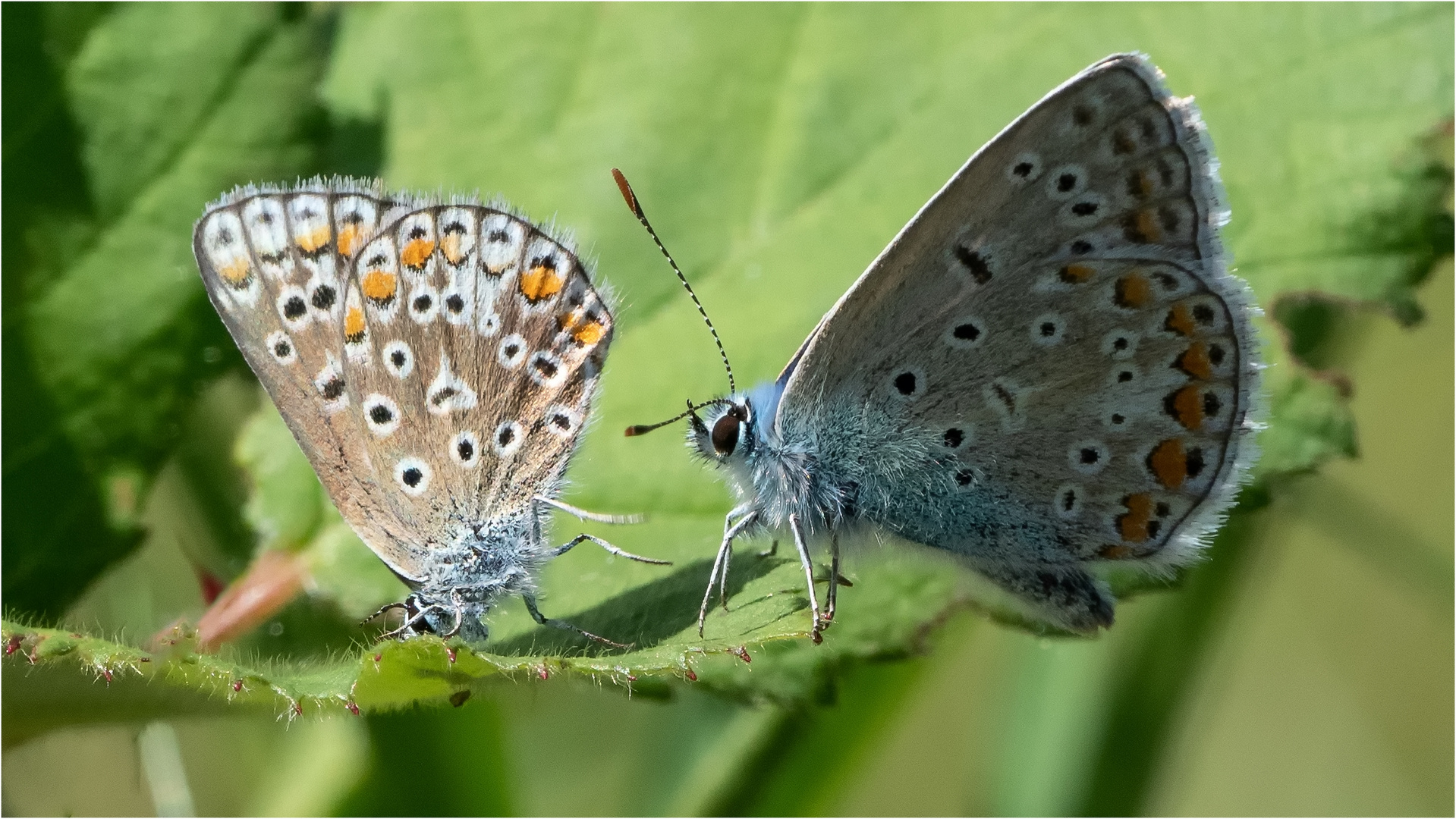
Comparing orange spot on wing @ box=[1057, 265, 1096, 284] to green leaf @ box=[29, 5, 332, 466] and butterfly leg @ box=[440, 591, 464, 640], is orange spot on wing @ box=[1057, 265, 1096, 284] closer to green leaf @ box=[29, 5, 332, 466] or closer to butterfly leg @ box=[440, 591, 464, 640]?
butterfly leg @ box=[440, 591, 464, 640]

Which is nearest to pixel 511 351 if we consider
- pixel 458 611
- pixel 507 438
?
pixel 507 438

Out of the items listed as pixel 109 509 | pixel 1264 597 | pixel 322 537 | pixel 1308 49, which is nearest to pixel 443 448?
pixel 322 537

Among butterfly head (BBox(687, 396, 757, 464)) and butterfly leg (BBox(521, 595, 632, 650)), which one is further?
butterfly head (BBox(687, 396, 757, 464))

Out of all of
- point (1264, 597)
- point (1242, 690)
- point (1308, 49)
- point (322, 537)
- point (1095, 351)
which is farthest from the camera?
point (1242, 690)

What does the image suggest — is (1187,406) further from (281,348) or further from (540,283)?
(281,348)

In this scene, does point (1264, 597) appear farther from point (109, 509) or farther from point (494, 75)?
point (109, 509)

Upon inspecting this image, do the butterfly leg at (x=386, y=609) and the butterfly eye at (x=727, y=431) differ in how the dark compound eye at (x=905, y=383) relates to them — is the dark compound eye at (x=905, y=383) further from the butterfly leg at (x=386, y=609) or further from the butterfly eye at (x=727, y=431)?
the butterfly leg at (x=386, y=609)

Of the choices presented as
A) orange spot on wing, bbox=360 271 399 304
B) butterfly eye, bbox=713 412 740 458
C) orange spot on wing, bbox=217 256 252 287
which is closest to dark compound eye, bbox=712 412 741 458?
butterfly eye, bbox=713 412 740 458
